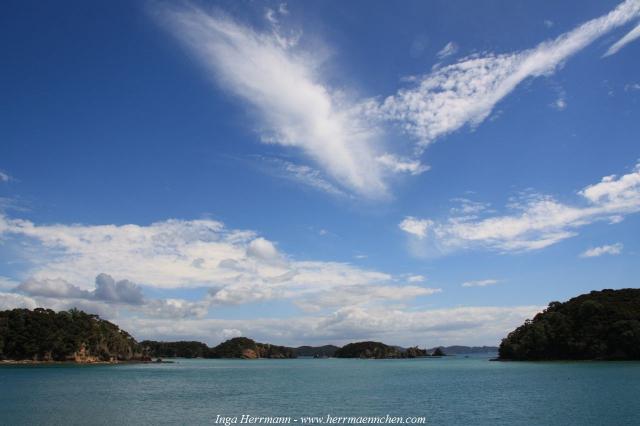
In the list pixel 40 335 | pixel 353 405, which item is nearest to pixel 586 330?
pixel 353 405

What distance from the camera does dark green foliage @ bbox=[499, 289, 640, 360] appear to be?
461 ft

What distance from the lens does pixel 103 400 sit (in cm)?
6375

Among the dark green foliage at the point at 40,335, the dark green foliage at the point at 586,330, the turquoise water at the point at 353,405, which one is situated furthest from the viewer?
the dark green foliage at the point at 40,335

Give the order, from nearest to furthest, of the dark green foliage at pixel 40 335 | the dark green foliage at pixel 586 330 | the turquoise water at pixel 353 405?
the turquoise water at pixel 353 405 < the dark green foliage at pixel 586 330 < the dark green foliage at pixel 40 335

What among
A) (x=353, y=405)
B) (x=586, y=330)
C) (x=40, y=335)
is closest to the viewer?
(x=353, y=405)

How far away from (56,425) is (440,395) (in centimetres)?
4735

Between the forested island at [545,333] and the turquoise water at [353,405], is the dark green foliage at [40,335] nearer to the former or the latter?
the forested island at [545,333]

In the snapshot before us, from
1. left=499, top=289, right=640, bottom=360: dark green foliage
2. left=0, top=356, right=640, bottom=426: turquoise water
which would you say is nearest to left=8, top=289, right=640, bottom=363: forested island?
left=499, top=289, right=640, bottom=360: dark green foliage

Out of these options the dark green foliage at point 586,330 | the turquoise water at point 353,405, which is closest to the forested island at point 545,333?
the dark green foliage at point 586,330

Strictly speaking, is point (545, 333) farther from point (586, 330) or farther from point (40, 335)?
point (40, 335)

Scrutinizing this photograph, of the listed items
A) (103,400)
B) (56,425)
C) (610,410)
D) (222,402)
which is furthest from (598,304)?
(56,425)

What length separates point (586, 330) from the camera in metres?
150

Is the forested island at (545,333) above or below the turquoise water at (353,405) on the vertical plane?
above

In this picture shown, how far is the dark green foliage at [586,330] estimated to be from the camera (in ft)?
461
